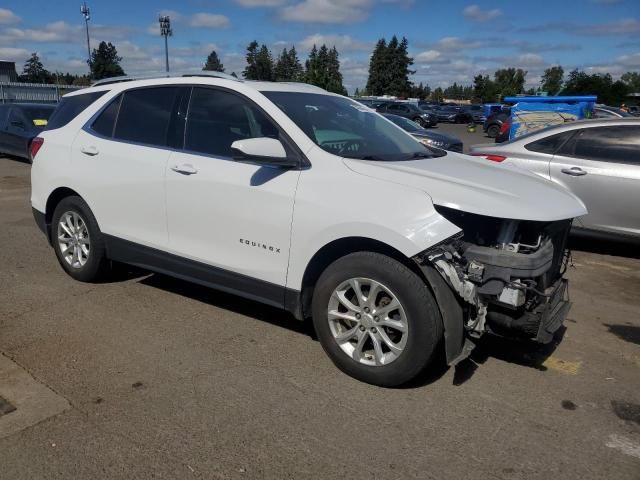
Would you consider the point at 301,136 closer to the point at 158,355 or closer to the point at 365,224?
the point at 365,224

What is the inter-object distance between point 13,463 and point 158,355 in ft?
4.11

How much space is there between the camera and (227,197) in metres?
3.94

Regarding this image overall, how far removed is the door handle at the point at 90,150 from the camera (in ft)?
15.8

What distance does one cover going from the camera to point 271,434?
9.82 feet

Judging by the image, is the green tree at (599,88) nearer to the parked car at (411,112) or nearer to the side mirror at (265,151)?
Result: the parked car at (411,112)

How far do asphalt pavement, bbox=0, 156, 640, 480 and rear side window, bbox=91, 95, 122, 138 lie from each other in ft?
4.64

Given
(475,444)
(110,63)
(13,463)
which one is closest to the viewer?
(13,463)

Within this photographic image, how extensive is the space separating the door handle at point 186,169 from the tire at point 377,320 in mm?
1290

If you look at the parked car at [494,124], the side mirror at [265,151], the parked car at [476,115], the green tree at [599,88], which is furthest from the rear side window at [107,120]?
the green tree at [599,88]

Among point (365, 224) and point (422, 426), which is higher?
point (365, 224)

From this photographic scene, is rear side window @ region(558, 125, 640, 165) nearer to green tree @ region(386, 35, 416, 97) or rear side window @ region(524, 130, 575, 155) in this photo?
rear side window @ region(524, 130, 575, 155)

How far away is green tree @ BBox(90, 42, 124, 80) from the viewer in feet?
290

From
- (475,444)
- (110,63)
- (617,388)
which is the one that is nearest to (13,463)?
(475,444)

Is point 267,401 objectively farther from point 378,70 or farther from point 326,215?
point 378,70
